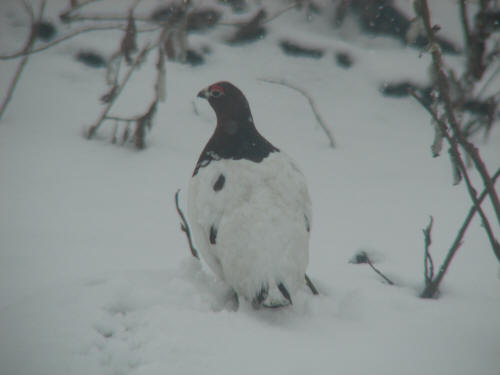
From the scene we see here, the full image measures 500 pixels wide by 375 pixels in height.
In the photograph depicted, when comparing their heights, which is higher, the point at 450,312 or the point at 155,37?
the point at 155,37

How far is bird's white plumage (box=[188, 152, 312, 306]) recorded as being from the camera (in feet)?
5.24

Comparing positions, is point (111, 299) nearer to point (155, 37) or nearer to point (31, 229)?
point (31, 229)

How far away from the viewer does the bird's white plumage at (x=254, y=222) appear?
1.60 meters

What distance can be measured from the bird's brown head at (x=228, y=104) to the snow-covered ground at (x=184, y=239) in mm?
767

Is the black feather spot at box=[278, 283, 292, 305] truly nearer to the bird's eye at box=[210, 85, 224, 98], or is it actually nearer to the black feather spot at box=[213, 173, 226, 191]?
the black feather spot at box=[213, 173, 226, 191]

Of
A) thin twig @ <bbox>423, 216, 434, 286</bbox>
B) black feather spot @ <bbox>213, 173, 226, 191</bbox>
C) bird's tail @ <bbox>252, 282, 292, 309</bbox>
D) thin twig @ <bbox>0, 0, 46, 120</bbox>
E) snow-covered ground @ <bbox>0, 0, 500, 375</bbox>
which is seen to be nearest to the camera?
snow-covered ground @ <bbox>0, 0, 500, 375</bbox>

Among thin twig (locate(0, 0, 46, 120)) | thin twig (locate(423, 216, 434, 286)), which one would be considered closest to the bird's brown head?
thin twig (locate(423, 216, 434, 286))

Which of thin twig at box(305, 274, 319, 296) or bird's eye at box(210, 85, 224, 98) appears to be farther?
bird's eye at box(210, 85, 224, 98)

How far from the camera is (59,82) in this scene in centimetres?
421

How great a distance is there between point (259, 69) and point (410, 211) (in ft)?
8.49

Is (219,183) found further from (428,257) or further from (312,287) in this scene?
(428,257)

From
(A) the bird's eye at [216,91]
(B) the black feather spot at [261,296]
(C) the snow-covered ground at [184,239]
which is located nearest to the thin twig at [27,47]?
(C) the snow-covered ground at [184,239]

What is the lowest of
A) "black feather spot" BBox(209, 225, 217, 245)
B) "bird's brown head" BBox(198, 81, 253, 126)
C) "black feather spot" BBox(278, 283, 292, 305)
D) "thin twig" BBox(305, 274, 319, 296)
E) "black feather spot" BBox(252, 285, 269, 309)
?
"thin twig" BBox(305, 274, 319, 296)

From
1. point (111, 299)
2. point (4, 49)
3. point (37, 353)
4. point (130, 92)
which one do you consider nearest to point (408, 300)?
point (111, 299)
